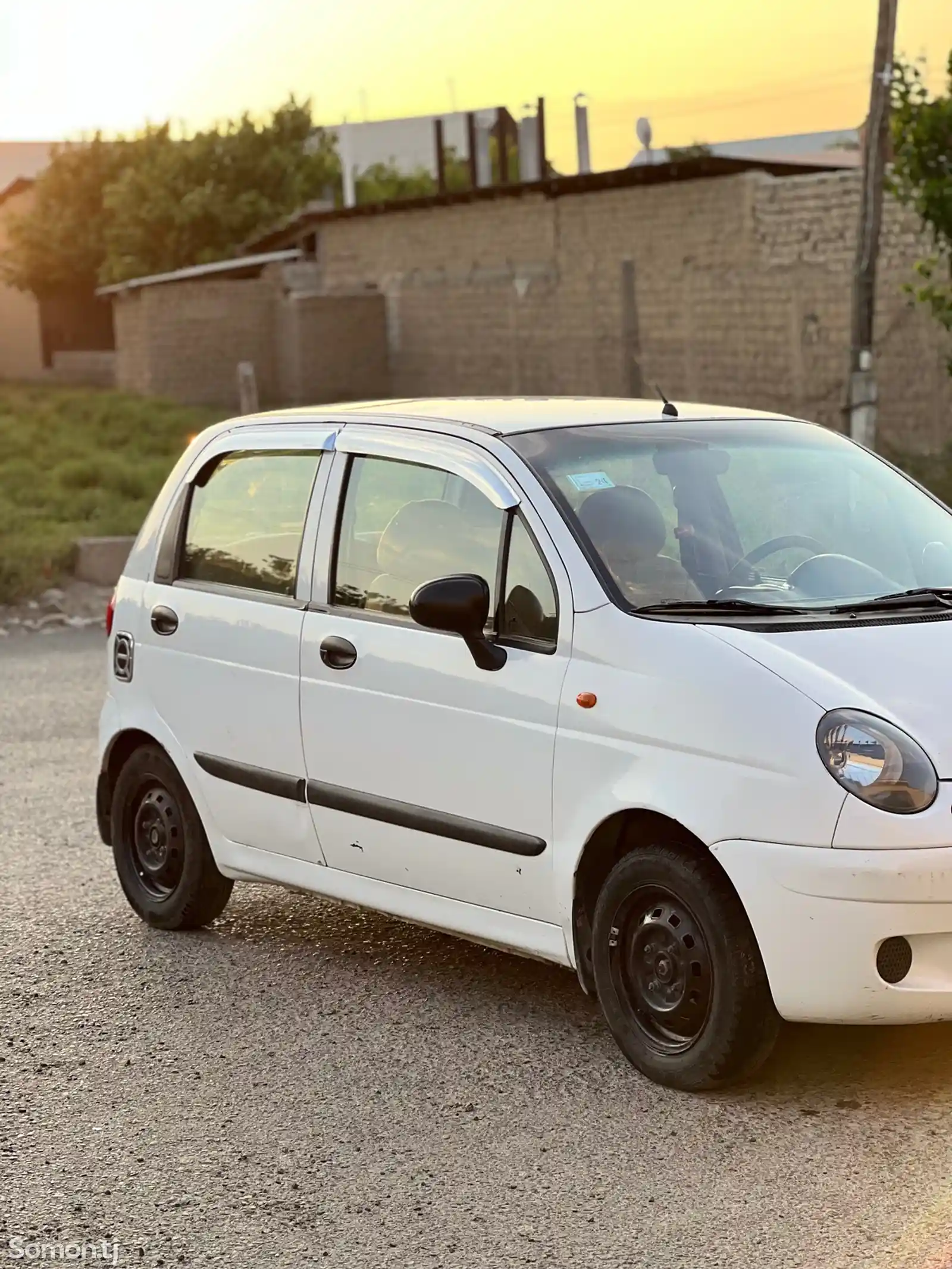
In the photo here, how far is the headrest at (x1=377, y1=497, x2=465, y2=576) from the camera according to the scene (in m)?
5.71

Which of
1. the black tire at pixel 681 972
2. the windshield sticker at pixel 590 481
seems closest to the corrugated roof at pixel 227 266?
the windshield sticker at pixel 590 481

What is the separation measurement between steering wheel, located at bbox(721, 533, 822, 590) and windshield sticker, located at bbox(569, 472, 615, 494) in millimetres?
418

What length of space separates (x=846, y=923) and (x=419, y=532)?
6.11 ft

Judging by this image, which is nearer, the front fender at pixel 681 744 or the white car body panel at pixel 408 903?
the front fender at pixel 681 744

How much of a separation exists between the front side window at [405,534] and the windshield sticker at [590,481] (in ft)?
0.75

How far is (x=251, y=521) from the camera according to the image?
257 inches

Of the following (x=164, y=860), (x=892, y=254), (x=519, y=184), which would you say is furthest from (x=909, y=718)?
(x=519, y=184)

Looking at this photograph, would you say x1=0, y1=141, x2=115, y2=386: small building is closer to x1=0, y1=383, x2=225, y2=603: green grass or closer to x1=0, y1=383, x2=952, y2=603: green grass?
x1=0, y1=383, x2=952, y2=603: green grass

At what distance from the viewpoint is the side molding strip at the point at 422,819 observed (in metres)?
5.34

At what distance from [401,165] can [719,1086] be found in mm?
79513

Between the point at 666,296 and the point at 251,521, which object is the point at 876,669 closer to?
the point at 251,521

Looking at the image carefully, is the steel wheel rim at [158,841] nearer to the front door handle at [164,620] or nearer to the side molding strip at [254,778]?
the side molding strip at [254,778]

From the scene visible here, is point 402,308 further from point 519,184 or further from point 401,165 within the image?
point 401,165

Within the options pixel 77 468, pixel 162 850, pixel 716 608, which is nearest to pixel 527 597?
pixel 716 608
